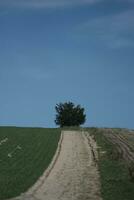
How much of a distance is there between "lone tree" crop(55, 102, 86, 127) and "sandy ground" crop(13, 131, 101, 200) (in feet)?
217

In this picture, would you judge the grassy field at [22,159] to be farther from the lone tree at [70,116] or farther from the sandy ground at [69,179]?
the lone tree at [70,116]

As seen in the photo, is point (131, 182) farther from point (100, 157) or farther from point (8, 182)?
point (100, 157)

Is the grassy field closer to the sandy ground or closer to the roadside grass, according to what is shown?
the sandy ground

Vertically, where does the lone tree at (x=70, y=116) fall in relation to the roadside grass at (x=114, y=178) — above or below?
above

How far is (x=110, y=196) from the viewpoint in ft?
98.2

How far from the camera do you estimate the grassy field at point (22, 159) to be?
3288 centimetres

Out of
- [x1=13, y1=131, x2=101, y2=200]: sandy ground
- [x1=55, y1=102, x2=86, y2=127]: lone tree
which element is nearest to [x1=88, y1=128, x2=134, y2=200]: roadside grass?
[x1=13, y1=131, x2=101, y2=200]: sandy ground

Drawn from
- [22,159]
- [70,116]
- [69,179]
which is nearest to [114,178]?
[69,179]

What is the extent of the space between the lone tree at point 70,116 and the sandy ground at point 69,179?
2603 inches

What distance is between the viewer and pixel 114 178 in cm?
3616

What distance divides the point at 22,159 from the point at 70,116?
248 ft

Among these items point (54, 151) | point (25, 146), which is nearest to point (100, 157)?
point (54, 151)

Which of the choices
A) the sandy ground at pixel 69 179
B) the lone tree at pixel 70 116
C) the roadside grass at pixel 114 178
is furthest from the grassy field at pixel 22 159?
the lone tree at pixel 70 116

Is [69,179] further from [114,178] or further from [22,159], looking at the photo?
[22,159]
